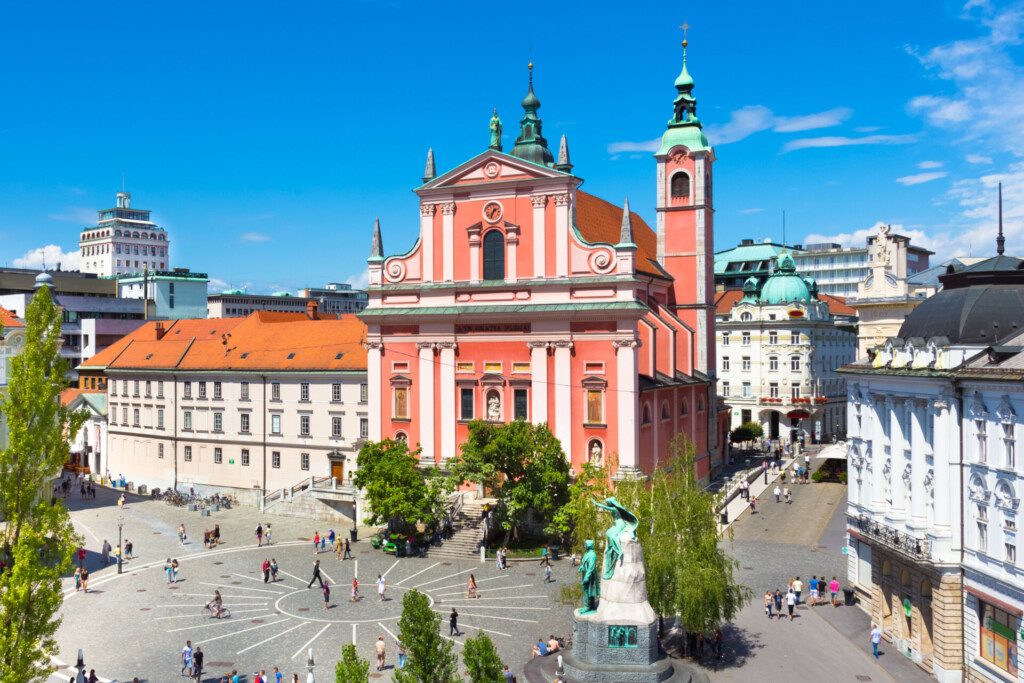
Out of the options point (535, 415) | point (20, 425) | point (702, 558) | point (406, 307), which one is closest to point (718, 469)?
point (535, 415)

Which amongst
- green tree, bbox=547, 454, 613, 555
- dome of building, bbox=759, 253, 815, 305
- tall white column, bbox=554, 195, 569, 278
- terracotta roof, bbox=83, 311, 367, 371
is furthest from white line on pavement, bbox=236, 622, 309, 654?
dome of building, bbox=759, 253, 815, 305

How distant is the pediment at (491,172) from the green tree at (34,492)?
30500 mm

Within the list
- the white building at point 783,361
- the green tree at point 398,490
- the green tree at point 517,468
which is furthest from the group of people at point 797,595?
the white building at point 783,361

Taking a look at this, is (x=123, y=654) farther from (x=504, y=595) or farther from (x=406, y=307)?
(x=406, y=307)

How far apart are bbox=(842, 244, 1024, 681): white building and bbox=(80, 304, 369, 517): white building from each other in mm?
30599

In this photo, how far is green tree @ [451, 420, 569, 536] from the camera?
4459 cm

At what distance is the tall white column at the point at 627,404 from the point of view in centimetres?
4806

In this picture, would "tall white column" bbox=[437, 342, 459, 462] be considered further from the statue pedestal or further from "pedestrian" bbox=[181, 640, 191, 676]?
the statue pedestal

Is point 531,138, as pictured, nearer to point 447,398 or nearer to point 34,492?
point 447,398

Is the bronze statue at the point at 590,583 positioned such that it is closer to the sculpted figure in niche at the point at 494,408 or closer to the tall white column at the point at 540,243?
the sculpted figure in niche at the point at 494,408

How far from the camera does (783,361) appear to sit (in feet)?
299

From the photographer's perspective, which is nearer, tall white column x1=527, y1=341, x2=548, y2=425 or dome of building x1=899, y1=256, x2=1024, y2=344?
dome of building x1=899, y1=256, x2=1024, y2=344

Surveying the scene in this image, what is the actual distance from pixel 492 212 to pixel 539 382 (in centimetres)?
962

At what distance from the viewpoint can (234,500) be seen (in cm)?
6372
